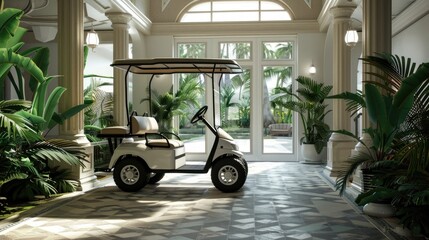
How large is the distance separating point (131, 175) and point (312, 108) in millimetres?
5684

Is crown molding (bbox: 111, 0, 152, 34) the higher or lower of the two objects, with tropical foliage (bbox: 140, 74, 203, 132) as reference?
higher

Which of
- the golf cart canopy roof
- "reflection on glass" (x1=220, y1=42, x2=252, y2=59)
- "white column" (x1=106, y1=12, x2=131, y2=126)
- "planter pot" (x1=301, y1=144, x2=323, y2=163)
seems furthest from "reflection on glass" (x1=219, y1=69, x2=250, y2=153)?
the golf cart canopy roof

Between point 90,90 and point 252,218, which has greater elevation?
point 90,90

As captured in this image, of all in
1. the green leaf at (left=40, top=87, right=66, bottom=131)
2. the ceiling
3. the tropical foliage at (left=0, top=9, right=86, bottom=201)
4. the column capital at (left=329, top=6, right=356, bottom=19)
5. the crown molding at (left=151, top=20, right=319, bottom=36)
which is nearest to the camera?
the tropical foliage at (left=0, top=9, right=86, bottom=201)

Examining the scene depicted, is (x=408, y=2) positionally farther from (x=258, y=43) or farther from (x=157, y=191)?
(x=157, y=191)

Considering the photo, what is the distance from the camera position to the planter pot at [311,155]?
1110 centimetres

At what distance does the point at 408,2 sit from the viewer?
9500 millimetres

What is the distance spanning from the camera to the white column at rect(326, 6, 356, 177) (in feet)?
27.6

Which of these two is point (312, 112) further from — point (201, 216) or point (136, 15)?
point (201, 216)

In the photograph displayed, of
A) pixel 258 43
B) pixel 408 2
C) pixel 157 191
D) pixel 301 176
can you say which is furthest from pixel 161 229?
pixel 258 43

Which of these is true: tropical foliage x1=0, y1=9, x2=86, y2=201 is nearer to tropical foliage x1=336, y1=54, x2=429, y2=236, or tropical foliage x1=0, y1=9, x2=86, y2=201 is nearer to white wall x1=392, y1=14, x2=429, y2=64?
tropical foliage x1=336, y1=54, x2=429, y2=236

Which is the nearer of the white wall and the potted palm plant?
the white wall

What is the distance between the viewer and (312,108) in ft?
36.0

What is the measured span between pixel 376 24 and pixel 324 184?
2.79 metres
